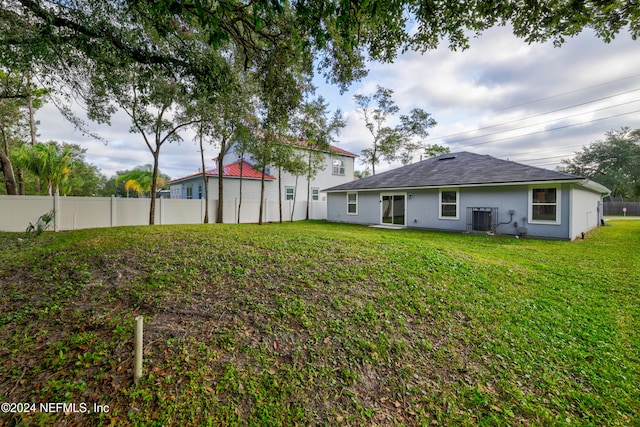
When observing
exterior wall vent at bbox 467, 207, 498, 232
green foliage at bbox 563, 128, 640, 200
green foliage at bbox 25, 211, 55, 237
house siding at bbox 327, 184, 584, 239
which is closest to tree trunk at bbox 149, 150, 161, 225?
green foliage at bbox 25, 211, 55, 237

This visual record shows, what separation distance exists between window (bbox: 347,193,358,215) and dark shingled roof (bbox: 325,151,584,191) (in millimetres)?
594

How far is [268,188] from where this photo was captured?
720 inches

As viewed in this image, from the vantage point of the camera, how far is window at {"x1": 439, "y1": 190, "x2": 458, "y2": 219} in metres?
11.6

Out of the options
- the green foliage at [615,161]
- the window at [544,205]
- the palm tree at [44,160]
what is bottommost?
the window at [544,205]

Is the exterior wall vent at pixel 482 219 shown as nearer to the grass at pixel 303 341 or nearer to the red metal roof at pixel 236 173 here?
the grass at pixel 303 341

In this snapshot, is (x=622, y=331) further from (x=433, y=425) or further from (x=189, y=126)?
(x=189, y=126)

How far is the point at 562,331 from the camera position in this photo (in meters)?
3.24

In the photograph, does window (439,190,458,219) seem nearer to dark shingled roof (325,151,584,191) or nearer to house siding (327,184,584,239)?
house siding (327,184,584,239)

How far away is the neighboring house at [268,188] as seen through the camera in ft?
50.9

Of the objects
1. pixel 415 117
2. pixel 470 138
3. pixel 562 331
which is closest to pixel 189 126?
pixel 562 331

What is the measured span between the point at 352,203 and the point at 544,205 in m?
9.01

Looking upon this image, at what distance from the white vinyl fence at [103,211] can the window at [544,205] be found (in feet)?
44.1

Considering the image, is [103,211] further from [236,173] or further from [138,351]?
[138,351]

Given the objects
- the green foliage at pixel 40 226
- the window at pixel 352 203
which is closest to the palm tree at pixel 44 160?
the green foliage at pixel 40 226
